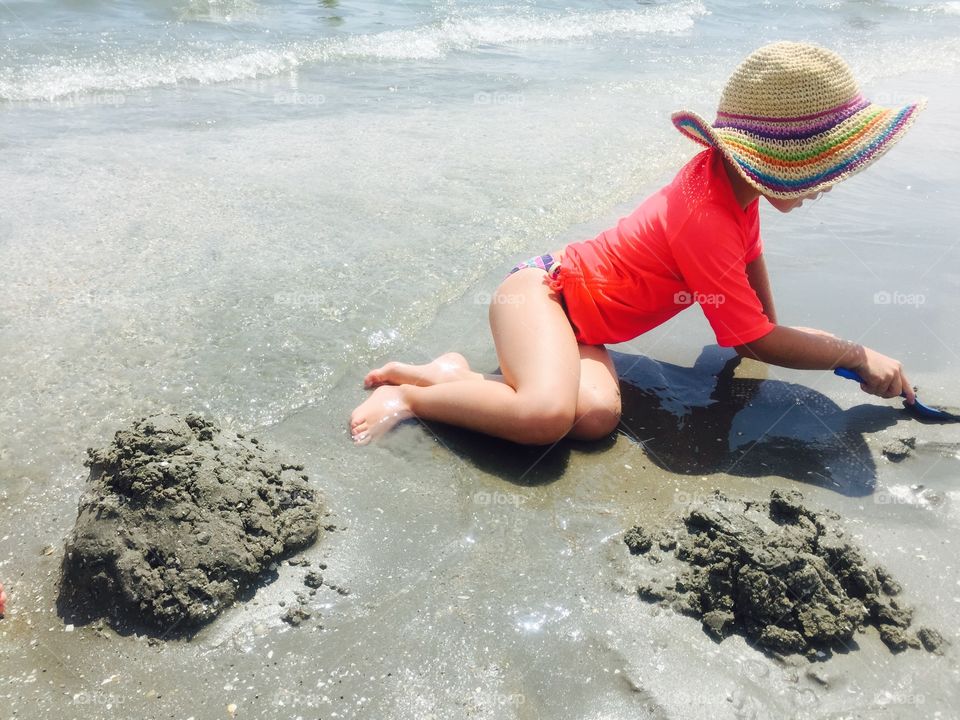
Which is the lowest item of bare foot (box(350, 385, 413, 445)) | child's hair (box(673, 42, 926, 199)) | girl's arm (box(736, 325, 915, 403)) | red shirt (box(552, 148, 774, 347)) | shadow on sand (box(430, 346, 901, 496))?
shadow on sand (box(430, 346, 901, 496))

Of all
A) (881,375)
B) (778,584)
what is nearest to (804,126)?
(881,375)

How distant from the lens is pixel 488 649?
76.3 inches

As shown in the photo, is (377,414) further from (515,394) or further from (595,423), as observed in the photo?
(595,423)

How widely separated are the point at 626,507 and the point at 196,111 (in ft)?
16.2

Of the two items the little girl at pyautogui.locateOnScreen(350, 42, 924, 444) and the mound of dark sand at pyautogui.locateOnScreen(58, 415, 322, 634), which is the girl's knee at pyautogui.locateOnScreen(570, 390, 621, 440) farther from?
the mound of dark sand at pyautogui.locateOnScreen(58, 415, 322, 634)

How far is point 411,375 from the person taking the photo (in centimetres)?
296

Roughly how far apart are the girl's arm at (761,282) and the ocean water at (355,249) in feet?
0.89

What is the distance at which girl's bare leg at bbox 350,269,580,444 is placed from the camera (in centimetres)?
265

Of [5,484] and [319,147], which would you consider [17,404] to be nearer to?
[5,484]

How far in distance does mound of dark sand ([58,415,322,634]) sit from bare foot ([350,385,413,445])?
1.58ft

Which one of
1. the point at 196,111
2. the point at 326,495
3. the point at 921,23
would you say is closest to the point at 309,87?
the point at 196,111

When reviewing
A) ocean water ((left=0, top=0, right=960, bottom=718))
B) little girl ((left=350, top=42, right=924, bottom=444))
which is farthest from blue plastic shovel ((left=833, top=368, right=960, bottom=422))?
ocean water ((left=0, top=0, right=960, bottom=718))

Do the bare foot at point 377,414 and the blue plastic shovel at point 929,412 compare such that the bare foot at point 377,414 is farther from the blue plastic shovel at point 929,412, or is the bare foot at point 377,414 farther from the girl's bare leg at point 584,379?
the blue plastic shovel at point 929,412

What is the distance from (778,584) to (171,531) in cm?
156
